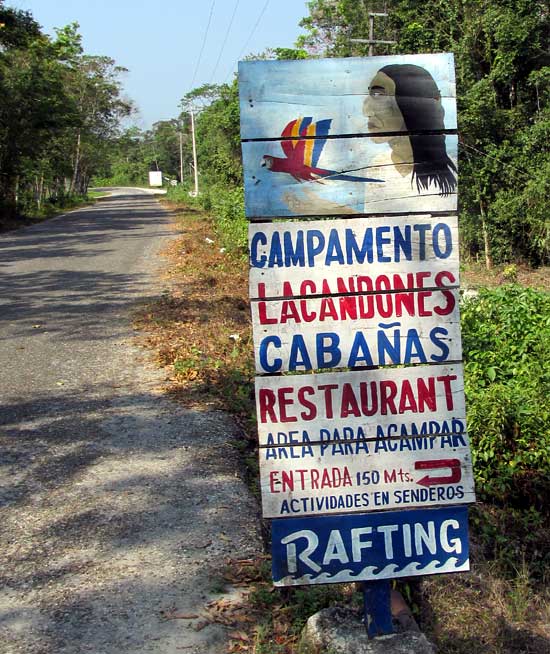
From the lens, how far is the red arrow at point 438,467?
291 centimetres

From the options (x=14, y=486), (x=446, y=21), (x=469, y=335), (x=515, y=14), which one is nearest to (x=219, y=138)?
(x=446, y=21)

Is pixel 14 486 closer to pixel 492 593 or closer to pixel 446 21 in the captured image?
pixel 492 593

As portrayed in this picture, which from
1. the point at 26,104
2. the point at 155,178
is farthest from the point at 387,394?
the point at 155,178

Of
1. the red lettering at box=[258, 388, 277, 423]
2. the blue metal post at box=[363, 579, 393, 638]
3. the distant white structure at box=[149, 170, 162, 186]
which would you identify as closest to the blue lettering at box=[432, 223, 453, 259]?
the red lettering at box=[258, 388, 277, 423]

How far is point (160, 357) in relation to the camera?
7.20 m

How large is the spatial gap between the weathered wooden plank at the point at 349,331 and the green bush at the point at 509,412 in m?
3.69

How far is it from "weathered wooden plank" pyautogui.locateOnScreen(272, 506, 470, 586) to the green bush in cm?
349

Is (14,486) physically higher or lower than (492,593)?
higher

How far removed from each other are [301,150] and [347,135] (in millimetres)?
173

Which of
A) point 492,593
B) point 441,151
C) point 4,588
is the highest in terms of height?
point 441,151

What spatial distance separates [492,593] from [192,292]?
7.13m

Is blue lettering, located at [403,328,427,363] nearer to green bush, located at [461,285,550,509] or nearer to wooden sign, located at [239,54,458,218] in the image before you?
wooden sign, located at [239,54,458,218]

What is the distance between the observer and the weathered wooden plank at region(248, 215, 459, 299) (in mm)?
2816

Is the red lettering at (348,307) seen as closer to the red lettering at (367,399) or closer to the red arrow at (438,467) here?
the red lettering at (367,399)
